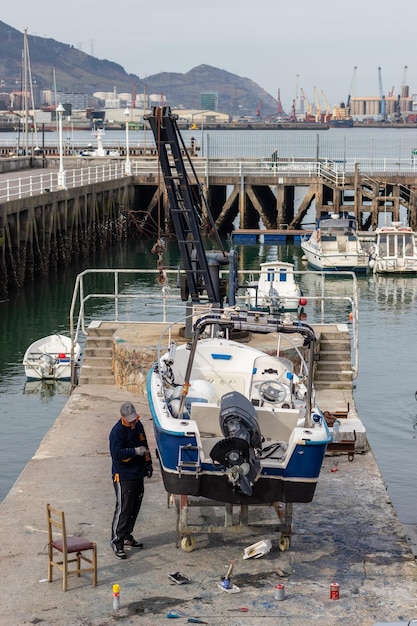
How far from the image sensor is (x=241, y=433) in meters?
12.0

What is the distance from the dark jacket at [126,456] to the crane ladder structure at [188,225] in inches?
339

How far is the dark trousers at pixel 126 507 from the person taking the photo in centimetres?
1258

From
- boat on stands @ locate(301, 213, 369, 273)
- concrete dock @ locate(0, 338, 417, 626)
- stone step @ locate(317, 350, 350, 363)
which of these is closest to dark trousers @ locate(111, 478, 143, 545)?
concrete dock @ locate(0, 338, 417, 626)

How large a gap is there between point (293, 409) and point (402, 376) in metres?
16.1

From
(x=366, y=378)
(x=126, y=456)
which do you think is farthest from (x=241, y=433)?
(x=366, y=378)

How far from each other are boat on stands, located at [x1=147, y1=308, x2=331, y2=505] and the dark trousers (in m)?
0.35

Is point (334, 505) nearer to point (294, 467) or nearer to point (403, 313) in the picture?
point (294, 467)

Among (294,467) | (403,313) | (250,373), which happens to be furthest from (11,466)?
(403,313)

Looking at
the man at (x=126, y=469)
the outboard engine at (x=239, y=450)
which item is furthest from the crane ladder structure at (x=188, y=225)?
the outboard engine at (x=239, y=450)

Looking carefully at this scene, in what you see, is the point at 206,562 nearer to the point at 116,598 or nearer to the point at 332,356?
the point at 116,598

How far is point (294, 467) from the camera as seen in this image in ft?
40.5

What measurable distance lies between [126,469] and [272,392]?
2.47 metres

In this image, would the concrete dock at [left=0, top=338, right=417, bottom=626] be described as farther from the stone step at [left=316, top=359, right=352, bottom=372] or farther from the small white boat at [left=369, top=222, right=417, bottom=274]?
the small white boat at [left=369, top=222, right=417, bottom=274]

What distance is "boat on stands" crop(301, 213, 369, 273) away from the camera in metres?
50.1
